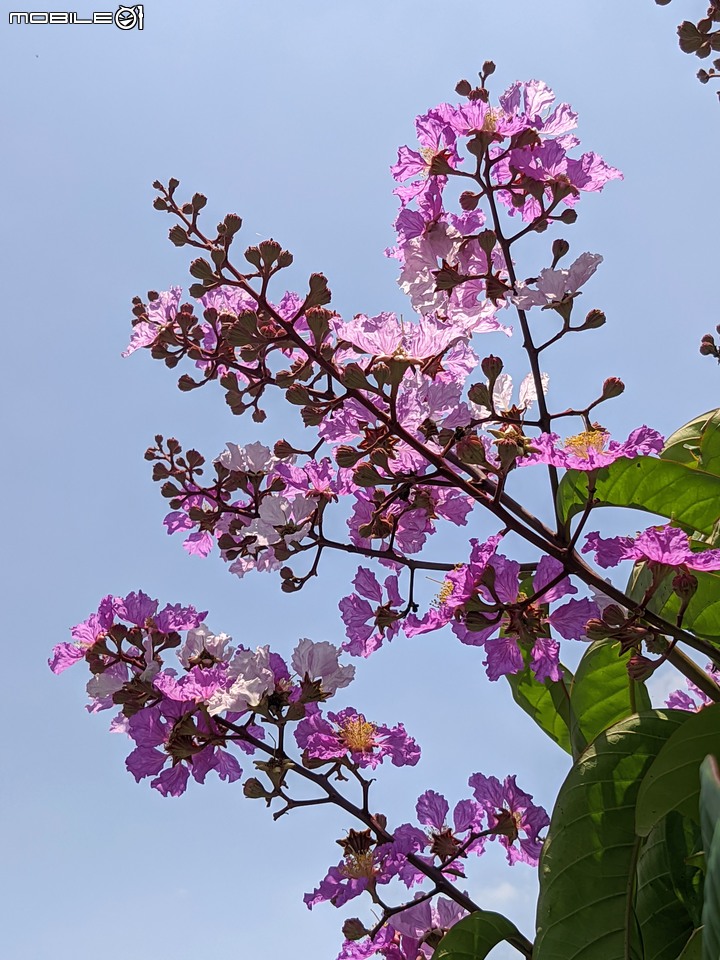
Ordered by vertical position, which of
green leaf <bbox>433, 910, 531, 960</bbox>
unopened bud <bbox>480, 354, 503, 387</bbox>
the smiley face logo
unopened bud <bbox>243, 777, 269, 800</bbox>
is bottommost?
green leaf <bbox>433, 910, 531, 960</bbox>

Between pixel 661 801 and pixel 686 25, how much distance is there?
1.12m

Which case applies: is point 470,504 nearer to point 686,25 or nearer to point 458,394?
point 458,394

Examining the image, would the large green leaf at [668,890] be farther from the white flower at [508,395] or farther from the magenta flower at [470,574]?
the white flower at [508,395]

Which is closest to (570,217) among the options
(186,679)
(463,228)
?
(463,228)

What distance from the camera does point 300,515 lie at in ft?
3.82

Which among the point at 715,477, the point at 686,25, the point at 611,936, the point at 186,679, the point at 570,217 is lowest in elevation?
the point at 611,936

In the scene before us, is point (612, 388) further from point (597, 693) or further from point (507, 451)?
point (597, 693)

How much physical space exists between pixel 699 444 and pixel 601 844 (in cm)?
58

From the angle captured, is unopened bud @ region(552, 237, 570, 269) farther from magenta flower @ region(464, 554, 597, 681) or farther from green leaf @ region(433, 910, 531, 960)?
green leaf @ region(433, 910, 531, 960)

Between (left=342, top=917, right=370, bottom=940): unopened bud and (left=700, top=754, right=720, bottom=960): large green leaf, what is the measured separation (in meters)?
0.61

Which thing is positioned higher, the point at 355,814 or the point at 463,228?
the point at 463,228

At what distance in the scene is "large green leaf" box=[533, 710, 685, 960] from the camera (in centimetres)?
106

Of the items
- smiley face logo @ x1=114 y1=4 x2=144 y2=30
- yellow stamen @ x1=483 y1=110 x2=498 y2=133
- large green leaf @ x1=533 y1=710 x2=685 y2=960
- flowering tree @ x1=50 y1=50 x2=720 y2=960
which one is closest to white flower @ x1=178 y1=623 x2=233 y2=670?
flowering tree @ x1=50 y1=50 x2=720 y2=960

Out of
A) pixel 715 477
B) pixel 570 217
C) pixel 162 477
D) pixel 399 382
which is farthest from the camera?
pixel 162 477
